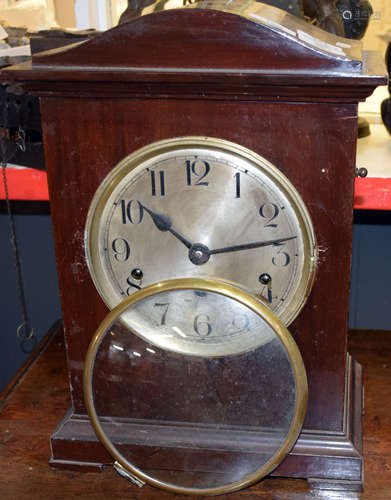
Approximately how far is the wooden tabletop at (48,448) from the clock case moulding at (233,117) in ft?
0.17

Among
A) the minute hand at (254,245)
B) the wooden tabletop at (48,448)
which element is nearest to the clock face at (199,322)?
the minute hand at (254,245)

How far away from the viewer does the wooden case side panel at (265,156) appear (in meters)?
0.95

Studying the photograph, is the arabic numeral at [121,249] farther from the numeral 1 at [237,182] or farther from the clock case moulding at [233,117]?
the numeral 1 at [237,182]

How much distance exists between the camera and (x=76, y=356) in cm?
114

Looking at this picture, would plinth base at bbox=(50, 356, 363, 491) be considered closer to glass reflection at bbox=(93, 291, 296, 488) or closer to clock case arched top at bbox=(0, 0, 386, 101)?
glass reflection at bbox=(93, 291, 296, 488)

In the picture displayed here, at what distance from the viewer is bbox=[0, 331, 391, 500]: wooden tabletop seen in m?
1.12

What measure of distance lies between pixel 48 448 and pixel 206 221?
54 centimetres

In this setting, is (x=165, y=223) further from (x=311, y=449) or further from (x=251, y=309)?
(x=311, y=449)

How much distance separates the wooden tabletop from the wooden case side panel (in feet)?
0.48

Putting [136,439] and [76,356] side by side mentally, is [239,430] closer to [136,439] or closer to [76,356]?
[136,439]

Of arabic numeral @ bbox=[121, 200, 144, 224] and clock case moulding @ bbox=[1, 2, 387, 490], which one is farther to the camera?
arabic numeral @ bbox=[121, 200, 144, 224]

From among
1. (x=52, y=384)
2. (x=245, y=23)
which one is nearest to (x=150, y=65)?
(x=245, y=23)

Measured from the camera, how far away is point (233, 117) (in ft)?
3.14

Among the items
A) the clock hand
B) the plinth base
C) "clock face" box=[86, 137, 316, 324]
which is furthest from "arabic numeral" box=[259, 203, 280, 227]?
the plinth base
